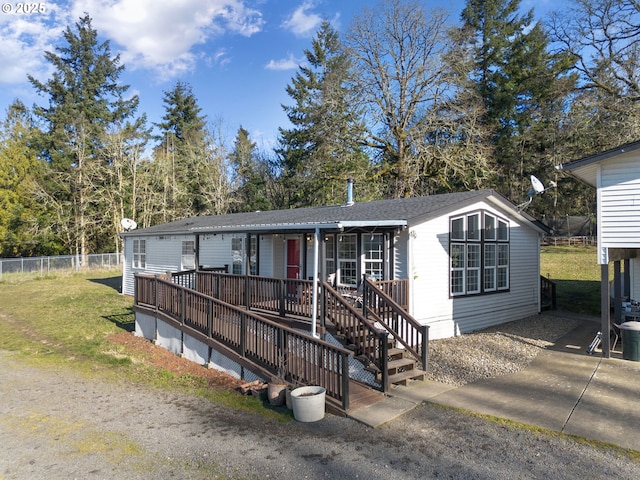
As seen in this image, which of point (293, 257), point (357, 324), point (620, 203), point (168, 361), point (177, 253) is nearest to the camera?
point (357, 324)

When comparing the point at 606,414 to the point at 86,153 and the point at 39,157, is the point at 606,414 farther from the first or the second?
the point at 39,157

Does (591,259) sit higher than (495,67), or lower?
lower

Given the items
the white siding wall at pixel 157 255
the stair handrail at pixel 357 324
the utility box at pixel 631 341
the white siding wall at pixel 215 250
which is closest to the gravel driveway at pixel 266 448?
the stair handrail at pixel 357 324

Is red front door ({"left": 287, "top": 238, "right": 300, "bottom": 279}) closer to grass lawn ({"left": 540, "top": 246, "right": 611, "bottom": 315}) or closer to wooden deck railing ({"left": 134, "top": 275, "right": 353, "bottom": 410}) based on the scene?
wooden deck railing ({"left": 134, "top": 275, "right": 353, "bottom": 410})

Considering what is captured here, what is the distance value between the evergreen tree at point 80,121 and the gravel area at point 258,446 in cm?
Result: 2889

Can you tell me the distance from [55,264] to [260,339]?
25.5 meters

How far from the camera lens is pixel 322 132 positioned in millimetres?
25000

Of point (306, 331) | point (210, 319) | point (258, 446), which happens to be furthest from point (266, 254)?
point (258, 446)

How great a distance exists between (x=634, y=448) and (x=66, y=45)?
45147 millimetres

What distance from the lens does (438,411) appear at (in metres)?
6.12

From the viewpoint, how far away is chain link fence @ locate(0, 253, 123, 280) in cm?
2559

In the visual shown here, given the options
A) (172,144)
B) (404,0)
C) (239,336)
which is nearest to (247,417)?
(239,336)

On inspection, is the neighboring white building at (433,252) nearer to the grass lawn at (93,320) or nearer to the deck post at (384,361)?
the deck post at (384,361)

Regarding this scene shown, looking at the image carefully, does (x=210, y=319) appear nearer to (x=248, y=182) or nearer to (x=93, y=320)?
(x=93, y=320)
